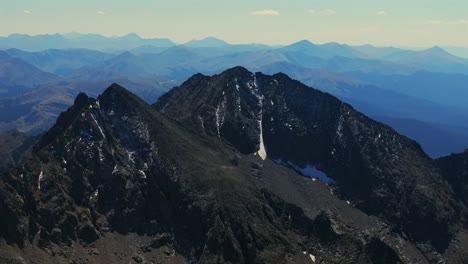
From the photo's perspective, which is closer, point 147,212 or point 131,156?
point 147,212

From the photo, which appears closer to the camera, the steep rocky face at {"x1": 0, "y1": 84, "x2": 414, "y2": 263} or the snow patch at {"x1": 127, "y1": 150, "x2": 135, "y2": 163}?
the steep rocky face at {"x1": 0, "y1": 84, "x2": 414, "y2": 263}

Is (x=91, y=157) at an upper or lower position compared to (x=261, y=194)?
upper

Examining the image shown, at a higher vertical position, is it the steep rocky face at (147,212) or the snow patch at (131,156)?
the snow patch at (131,156)

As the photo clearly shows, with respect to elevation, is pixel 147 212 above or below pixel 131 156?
below

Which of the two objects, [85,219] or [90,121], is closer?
[85,219]

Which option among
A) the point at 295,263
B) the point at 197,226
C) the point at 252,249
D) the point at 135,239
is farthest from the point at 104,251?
the point at 295,263

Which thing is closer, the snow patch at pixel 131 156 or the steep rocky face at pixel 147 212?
the steep rocky face at pixel 147 212

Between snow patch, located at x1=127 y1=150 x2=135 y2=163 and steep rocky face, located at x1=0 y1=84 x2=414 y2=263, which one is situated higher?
snow patch, located at x1=127 y1=150 x2=135 y2=163

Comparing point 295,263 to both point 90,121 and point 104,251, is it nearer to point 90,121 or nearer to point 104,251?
point 104,251
